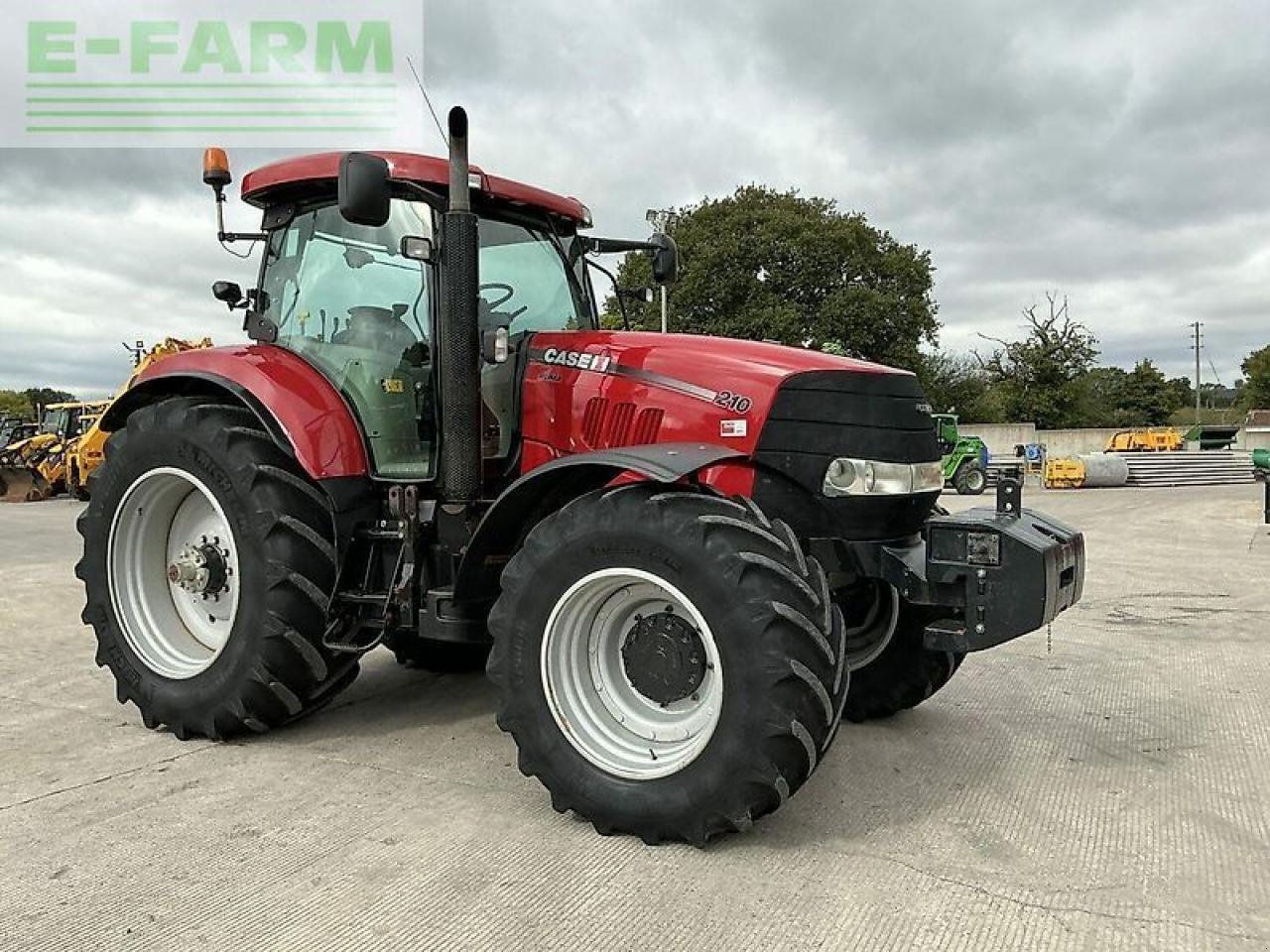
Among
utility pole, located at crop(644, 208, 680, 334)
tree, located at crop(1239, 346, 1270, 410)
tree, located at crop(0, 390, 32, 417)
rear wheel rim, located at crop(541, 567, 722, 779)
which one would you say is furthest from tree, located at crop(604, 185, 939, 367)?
tree, located at crop(0, 390, 32, 417)

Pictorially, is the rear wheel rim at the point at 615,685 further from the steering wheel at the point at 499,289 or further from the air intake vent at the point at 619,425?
the steering wheel at the point at 499,289

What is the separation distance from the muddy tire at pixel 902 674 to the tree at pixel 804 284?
89.9ft

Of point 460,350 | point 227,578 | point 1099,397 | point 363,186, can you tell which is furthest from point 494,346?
point 1099,397

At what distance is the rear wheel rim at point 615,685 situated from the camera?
327 cm

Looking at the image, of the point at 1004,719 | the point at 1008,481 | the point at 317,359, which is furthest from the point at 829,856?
the point at 317,359

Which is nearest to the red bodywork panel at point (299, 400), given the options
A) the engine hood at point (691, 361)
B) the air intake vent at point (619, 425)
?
the engine hood at point (691, 361)

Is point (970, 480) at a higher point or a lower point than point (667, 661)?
higher

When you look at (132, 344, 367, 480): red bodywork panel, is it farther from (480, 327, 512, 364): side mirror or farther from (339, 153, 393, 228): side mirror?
(339, 153, 393, 228): side mirror

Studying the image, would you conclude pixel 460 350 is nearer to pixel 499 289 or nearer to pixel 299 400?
pixel 499 289

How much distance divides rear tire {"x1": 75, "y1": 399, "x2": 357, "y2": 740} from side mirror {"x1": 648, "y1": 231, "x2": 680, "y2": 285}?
6.80 ft

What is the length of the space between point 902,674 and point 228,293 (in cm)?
363

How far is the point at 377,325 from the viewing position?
4.36 m

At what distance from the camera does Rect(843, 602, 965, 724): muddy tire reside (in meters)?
4.22

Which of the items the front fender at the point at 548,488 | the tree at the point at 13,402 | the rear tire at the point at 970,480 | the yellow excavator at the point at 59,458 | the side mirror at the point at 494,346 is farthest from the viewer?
the tree at the point at 13,402
